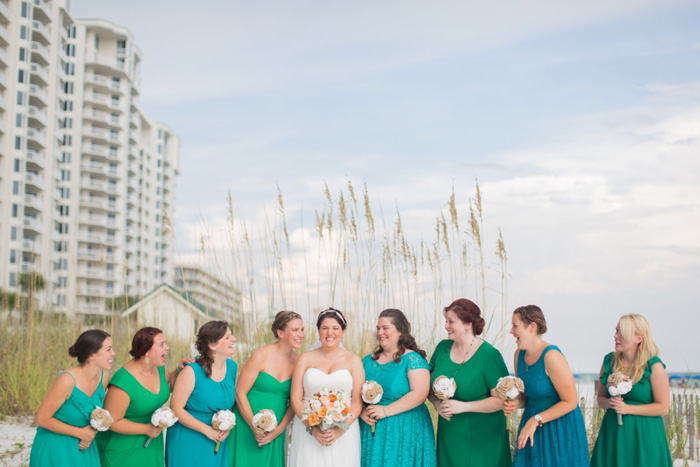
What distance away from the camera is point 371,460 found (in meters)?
5.32

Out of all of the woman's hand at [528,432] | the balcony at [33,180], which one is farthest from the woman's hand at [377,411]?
the balcony at [33,180]

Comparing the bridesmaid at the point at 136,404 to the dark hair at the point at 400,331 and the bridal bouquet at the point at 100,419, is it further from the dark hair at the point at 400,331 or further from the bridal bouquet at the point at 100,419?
the dark hair at the point at 400,331

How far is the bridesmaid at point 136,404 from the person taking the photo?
16.7 feet

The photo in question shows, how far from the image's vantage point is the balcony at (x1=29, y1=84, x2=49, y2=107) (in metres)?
55.9

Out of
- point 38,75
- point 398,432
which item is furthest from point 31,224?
point 398,432

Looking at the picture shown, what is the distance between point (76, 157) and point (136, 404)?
6875 centimetres

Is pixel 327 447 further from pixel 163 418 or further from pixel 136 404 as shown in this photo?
pixel 136 404

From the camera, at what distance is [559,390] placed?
492 centimetres

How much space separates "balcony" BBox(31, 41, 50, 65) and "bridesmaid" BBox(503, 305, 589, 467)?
58.1 meters

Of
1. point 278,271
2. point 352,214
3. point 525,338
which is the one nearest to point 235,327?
point 278,271

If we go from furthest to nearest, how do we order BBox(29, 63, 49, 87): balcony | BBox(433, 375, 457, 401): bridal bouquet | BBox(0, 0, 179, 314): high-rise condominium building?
1. BBox(29, 63, 49, 87): balcony
2. BBox(0, 0, 179, 314): high-rise condominium building
3. BBox(433, 375, 457, 401): bridal bouquet

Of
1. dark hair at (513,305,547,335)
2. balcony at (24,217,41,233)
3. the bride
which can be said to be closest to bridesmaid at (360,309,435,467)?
the bride

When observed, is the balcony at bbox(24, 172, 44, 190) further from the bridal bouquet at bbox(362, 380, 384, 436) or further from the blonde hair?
the blonde hair

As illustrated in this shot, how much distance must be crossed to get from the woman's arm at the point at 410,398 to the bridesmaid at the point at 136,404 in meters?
1.55
